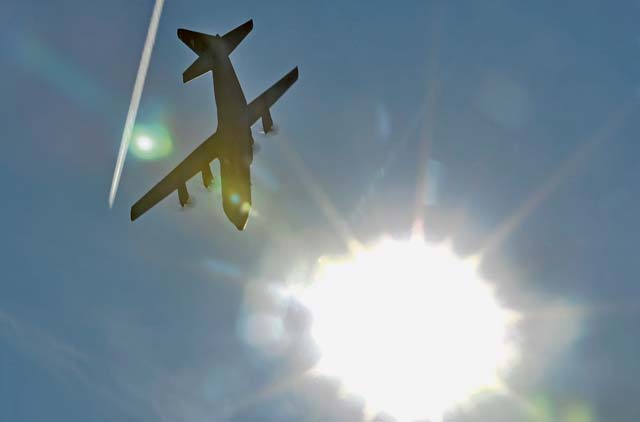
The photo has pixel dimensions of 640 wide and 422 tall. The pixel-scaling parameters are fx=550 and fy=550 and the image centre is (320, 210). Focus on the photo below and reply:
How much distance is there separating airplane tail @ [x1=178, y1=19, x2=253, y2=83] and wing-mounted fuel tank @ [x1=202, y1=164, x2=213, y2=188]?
906cm

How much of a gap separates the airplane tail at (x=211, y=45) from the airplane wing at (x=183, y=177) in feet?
21.2

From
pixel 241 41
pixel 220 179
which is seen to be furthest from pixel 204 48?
pixel 220 179

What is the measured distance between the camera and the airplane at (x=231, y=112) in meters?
50.7

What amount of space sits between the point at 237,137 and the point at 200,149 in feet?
24.6

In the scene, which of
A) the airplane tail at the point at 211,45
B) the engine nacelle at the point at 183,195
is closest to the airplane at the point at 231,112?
the airplane tail at the point at 211,45

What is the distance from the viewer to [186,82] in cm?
5194

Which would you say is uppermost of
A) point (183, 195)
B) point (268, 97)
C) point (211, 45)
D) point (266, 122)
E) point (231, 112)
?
point (211, 45)

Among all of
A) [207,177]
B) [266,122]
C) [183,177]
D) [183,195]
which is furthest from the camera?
[183,177]

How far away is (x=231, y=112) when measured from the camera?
1978 inches

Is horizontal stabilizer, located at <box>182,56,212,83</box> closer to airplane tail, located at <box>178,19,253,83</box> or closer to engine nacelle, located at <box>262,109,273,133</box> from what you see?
airplane tail, located at <box>178,19,253,83</box>

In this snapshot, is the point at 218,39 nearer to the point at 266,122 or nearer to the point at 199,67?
the point at 199,67

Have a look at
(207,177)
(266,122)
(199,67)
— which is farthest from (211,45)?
(207,177)

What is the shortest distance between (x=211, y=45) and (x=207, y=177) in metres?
12.8

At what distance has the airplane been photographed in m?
50.7
